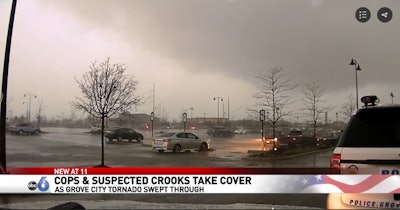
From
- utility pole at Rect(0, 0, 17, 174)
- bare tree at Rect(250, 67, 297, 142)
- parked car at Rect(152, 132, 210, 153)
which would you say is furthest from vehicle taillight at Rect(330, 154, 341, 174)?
utility pole at Rect(0, 0, 17, 174)

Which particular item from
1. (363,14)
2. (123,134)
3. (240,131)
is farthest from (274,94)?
(123,134)

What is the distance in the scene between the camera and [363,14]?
137 inches

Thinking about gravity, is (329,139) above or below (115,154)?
above

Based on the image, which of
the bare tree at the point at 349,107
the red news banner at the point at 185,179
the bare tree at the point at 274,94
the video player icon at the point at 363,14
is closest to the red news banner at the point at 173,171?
the red news banner at the point at 185,179

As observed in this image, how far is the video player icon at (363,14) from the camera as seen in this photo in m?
3.47

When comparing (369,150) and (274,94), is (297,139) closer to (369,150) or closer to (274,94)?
(274,94)

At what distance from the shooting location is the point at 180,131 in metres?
3.65

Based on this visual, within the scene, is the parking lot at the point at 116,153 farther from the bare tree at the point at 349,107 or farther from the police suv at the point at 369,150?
the bare tree at the point at 349,107

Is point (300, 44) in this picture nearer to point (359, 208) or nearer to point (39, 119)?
point (359, 208)

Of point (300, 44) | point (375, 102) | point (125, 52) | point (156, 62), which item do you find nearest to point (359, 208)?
point (375, 102)

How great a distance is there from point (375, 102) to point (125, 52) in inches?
86.2

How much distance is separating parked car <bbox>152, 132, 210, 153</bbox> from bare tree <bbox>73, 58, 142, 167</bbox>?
1.26 feet

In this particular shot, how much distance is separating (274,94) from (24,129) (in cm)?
213

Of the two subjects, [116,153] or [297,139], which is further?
[297,139]
